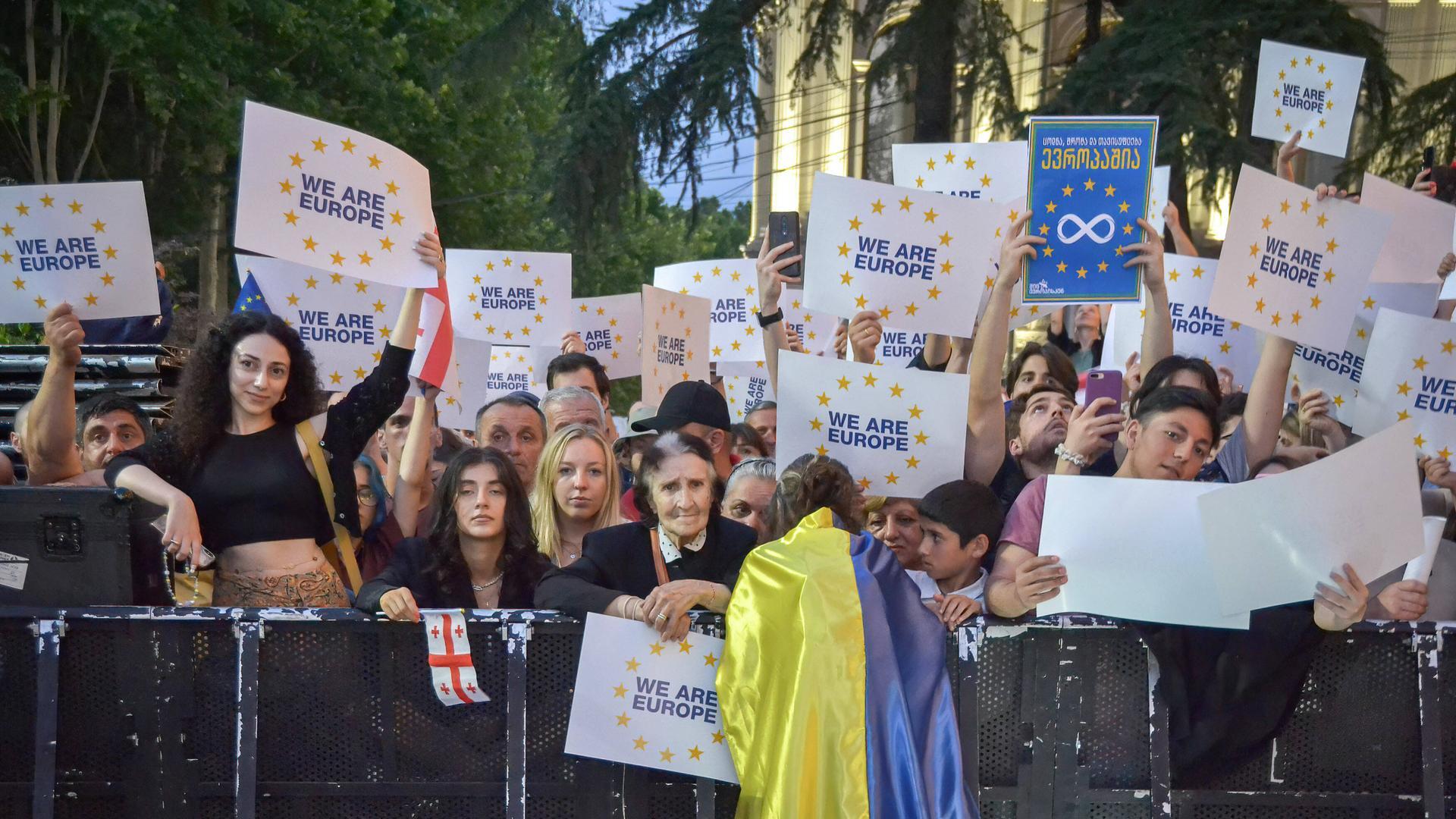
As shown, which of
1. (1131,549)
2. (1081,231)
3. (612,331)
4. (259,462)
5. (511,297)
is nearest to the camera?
(1131,549)

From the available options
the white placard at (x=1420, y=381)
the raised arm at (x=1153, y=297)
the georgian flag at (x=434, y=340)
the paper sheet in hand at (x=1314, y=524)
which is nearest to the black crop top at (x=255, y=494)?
the georgian flag at (x=434, y=340)

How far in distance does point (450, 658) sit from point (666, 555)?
0.78m

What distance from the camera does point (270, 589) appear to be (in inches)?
190

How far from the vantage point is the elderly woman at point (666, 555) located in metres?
4.37

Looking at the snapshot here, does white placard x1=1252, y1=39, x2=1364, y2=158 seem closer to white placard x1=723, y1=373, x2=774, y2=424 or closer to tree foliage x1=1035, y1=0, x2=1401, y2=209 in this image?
white placard x1=723, y1=373, x2=774, y2=424

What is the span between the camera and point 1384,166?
42.3ft

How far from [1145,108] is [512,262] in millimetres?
5361

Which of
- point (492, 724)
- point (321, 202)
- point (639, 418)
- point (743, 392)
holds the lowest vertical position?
point (492, 724)

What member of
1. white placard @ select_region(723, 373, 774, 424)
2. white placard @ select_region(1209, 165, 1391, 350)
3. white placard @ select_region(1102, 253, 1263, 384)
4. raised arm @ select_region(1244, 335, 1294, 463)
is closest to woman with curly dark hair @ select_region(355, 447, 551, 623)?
raised arm @ select_region(1244, 335, 1294, 463)

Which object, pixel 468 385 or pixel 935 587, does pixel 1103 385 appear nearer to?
pixel 935 587

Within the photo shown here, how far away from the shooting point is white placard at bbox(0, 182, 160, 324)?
5.91 meters

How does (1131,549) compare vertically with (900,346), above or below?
below

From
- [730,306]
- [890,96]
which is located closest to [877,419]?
[730,306]

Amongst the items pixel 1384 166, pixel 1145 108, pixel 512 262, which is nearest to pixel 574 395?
pixel 512 262
